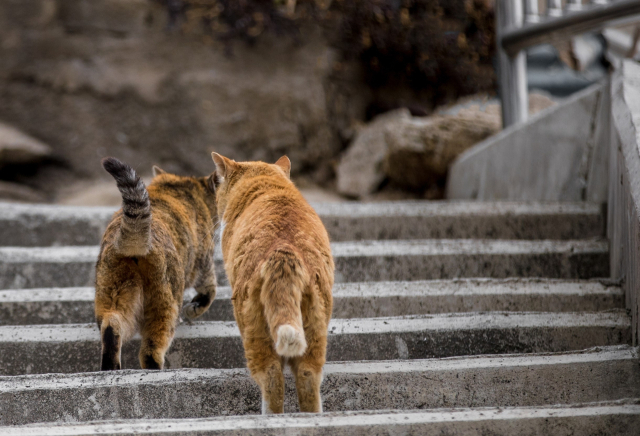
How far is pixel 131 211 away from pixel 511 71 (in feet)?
14.1

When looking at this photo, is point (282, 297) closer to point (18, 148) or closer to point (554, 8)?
point (554, 8)

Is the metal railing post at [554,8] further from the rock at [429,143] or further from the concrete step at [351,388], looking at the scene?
the concrete step at [351,388]

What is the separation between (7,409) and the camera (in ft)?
7.90

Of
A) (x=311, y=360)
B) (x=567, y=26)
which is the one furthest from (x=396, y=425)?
(x=567, y=26)

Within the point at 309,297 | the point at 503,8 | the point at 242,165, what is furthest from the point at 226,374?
the point at 503,8

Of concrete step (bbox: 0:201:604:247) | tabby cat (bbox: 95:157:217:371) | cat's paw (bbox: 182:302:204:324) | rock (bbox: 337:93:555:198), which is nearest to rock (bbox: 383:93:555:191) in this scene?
rock (bbox: 337:93:555:198)

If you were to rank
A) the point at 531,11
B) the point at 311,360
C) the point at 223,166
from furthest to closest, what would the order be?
the point at 531,11
the point at 223,166
the point at 311,360

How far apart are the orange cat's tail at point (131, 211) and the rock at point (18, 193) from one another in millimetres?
5638

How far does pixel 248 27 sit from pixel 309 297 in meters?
6.62

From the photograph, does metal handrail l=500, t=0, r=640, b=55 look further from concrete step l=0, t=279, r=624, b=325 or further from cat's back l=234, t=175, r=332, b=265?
cat's back l=234, t=175, r=332, b=265

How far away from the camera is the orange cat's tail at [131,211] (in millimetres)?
2715

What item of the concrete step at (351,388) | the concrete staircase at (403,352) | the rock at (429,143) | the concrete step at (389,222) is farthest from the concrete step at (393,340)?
the rock at (429,143)

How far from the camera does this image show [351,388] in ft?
8.30

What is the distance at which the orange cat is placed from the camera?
219 centimetres
